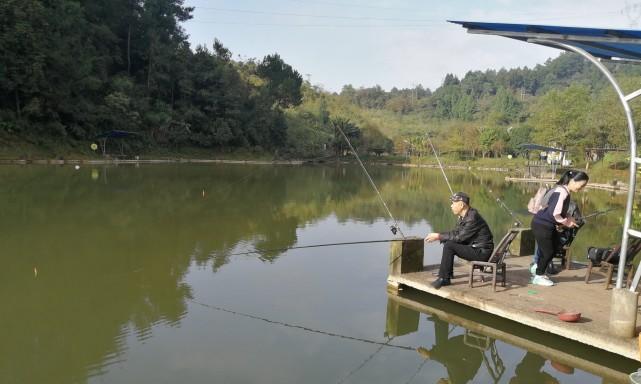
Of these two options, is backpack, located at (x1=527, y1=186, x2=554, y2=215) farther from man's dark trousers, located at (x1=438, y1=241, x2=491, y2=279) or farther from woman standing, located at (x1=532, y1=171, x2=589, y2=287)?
man's dark trousers, located at (x1=438, y1=241, x2=491, y2=279)

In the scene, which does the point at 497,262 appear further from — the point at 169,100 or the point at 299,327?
→ the point at 169,100

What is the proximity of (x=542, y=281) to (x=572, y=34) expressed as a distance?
324 centimetres

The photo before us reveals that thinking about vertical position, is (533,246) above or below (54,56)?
below

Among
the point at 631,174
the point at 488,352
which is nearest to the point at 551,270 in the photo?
the point at 488,352

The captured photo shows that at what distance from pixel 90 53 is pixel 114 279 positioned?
129 ft

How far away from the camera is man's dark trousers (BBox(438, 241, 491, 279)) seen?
6219 mm

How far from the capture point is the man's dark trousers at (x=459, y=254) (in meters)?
6.22

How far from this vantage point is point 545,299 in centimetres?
597

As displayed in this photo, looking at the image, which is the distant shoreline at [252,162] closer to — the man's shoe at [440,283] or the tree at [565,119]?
the tree at [565,119]

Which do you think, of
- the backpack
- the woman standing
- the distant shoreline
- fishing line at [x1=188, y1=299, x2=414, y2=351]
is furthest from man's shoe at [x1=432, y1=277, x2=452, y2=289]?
the distant shoreline

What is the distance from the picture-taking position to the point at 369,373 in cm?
479

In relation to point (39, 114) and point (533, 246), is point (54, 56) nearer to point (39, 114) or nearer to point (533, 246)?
point (39, 114)

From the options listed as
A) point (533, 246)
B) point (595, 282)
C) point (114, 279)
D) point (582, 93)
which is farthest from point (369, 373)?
point (582, 93)

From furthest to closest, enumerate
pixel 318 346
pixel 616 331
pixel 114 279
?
pixel 114 279
pixel 318 346
pixel 616 331
